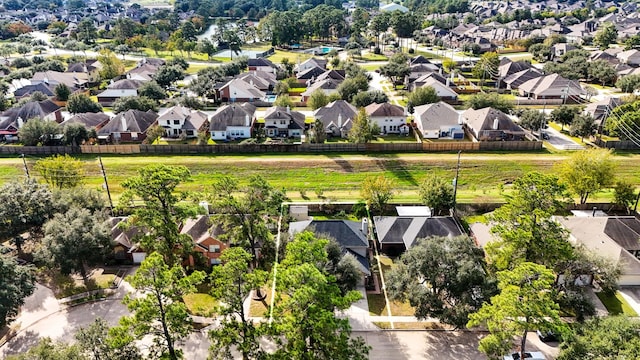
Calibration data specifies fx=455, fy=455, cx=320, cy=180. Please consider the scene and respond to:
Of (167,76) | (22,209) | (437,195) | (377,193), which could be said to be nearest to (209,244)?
(22,209)

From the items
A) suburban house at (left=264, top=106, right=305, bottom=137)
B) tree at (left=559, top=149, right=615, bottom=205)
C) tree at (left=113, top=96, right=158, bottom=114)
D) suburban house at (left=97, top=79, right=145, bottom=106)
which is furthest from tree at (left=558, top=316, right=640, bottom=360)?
suburban house at (left=97, top=79, right=145, bottom=106)

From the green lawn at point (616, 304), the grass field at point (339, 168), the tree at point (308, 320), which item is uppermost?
the tree at point (308, 320)

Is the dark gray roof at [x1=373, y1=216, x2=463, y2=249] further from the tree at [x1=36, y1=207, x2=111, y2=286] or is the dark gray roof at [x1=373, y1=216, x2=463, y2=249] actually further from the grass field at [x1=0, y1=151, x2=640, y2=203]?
the tree at [x1=36, y1=207, x2=111, y2=286]

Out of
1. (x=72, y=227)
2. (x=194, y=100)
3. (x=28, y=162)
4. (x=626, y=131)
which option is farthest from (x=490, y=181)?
(x=28, y=162)

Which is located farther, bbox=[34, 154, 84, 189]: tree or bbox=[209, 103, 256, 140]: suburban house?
bbox=[209, 103, 256, 140]: suburban house

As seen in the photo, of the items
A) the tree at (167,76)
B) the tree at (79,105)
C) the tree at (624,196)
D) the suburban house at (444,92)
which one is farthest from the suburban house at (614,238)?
the tree at (167,76)

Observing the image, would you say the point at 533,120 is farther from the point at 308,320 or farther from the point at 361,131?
the point at 308,320

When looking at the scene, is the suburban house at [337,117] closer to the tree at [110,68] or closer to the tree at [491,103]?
the tree at [491,103]
